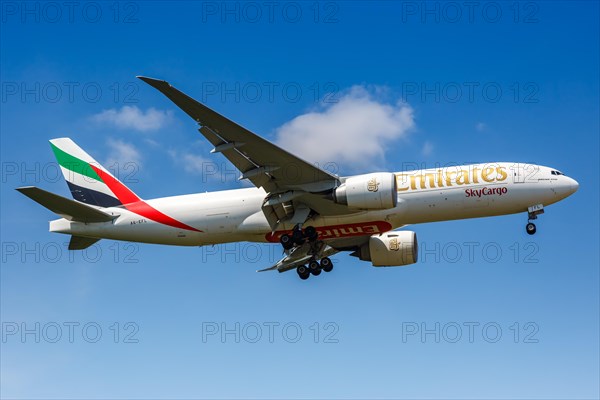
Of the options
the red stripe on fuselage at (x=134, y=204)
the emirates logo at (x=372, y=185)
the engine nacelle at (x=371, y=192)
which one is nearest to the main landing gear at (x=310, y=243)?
the engine nacelle at (x=371, y=192)

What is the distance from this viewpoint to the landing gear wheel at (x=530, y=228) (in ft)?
119

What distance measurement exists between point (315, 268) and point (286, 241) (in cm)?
325

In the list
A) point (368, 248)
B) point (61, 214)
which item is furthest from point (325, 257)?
point (61, 214)

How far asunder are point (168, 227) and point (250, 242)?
3778mm

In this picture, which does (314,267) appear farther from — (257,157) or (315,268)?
(257,157)

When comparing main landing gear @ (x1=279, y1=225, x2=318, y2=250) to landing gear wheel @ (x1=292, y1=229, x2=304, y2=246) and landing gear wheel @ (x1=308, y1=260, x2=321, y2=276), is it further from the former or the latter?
landing gear wheel @ (x1=308, y1=260, x2=321, y2=276)

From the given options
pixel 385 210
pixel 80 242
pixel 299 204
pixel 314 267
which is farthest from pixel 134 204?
pixel 385 210

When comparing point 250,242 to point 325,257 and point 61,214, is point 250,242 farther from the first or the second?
point 61,214

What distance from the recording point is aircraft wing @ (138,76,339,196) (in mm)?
33125

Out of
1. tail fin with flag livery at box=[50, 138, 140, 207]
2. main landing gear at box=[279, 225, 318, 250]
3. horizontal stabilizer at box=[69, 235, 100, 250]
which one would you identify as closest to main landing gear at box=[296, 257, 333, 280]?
main landing gear at box=[279, 225, 318, 250]

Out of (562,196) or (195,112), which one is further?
(562,196)

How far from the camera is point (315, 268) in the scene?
1593 inches

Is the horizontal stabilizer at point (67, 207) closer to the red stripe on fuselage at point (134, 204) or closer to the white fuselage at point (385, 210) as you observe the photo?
the white fuselage at point (385, 210)

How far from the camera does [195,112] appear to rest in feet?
108
